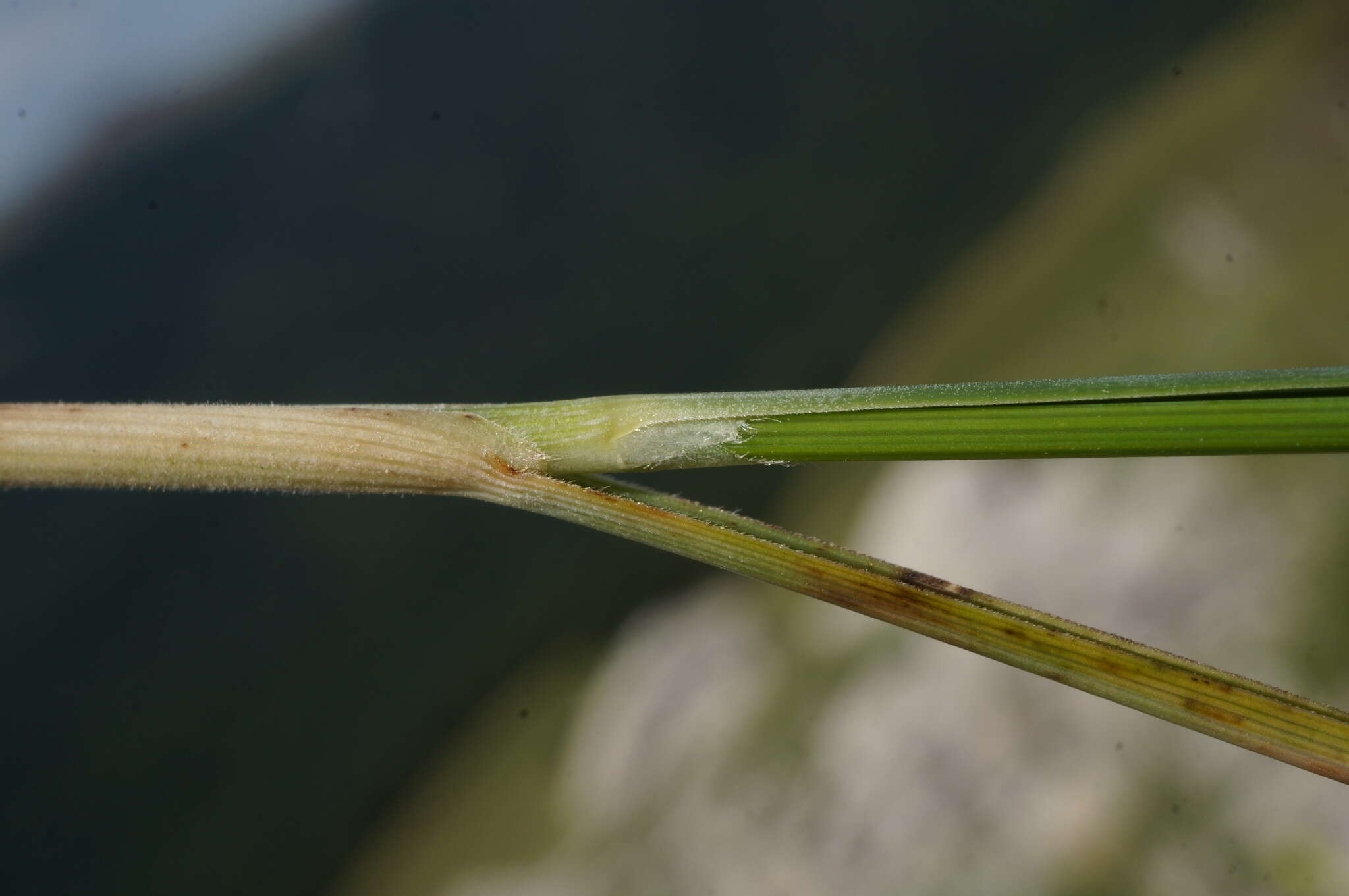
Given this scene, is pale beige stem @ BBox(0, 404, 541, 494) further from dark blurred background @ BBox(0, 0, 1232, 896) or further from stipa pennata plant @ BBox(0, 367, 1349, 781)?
dark blurred background @ BBox(0, 0, 1232, 896)

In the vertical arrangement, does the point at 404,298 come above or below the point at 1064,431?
above

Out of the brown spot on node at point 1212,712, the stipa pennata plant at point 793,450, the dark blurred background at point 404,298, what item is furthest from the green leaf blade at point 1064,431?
the dark blurred background at point 404,298

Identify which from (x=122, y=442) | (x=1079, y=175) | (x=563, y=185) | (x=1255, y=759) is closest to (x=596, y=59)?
(x=563, y=185)

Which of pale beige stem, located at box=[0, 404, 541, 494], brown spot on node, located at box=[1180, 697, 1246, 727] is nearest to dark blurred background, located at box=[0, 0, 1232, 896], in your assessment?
pale beige stem, located at box=[0, 404, 541, 494]

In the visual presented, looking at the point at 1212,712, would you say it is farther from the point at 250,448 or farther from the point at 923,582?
the point at 250,448

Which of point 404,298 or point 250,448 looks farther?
point 404,298

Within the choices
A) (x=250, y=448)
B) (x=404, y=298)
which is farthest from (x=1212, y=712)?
(x=404, y=298)

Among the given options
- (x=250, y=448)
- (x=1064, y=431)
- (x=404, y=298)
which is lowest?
(x=250, y=448)

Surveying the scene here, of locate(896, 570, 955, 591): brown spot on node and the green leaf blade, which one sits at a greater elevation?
the green leaf blade
